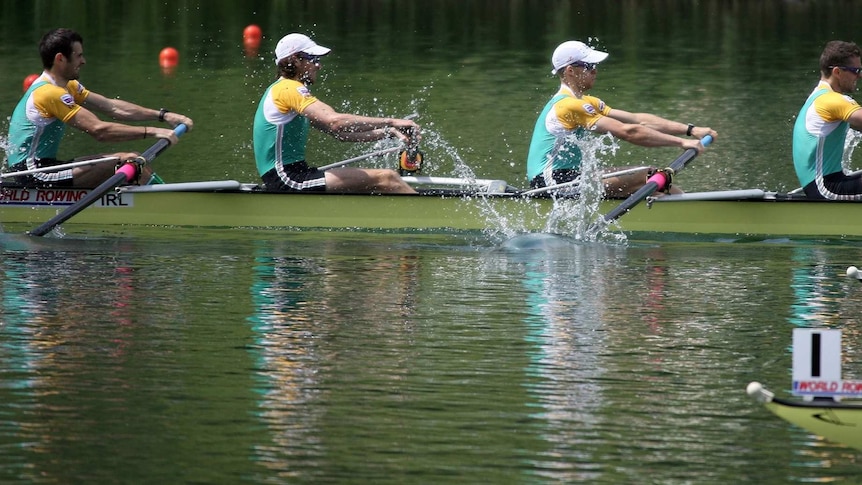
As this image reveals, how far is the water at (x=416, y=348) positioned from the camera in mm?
6922

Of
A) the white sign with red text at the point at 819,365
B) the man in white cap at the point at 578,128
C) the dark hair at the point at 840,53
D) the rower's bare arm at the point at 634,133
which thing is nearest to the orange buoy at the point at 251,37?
the man in white cap at the point at 578,128

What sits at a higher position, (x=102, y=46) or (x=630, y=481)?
(x=102, y=46)

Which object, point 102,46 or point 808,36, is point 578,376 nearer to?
point 102,46

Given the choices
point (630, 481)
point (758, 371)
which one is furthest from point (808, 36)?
point (630, 481)

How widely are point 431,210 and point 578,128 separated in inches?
51.9

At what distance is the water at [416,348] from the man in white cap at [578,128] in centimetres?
44

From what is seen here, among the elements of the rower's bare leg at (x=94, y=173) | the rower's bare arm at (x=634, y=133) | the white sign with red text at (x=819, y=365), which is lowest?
the white sign with red text at (x=819, y=365)

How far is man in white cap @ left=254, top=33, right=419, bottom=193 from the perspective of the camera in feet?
41.2

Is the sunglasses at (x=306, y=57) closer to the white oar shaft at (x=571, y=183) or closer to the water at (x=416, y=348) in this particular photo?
the water at (x=416, y=348)

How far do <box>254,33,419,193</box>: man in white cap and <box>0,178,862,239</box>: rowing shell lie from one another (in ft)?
0.37

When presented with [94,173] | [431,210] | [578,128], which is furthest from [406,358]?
[94,173]

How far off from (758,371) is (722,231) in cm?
450

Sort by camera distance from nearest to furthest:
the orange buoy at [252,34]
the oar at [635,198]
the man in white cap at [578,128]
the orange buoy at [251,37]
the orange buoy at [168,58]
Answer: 1. the oar at [635,198]
2. the man in white cap at [578,128]
3. the orange buoy at [168,58]
4. the orange buoy at [251,37]
5. the orange buoy at [252,34]

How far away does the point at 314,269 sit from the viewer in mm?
11461
